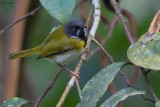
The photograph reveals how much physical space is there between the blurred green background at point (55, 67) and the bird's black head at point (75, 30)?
10.3 inches

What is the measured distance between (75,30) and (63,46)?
18 cm

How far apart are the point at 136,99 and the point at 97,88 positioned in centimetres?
211

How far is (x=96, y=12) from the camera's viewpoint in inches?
91.4

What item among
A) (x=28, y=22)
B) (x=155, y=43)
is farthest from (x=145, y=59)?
(x=28, y=22)

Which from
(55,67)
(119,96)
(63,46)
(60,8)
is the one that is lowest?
(55,67)

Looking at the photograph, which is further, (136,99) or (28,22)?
(136,99)

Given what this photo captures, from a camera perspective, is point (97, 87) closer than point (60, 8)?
Yes

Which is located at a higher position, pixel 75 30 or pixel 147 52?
pixel 147 52

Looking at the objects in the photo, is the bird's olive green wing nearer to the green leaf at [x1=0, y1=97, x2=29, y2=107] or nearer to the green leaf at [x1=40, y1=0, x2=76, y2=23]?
the green leaf at [x1=0, y1=97, x2=29, y2=107]

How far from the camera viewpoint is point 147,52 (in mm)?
1639

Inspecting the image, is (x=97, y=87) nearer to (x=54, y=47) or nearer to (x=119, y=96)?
(x=119, y=96)

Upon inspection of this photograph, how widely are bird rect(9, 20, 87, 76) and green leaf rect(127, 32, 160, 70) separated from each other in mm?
1479

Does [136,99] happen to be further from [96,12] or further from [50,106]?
[96,12]

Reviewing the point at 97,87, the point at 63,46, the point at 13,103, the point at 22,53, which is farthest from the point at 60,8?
the point at 63,46
